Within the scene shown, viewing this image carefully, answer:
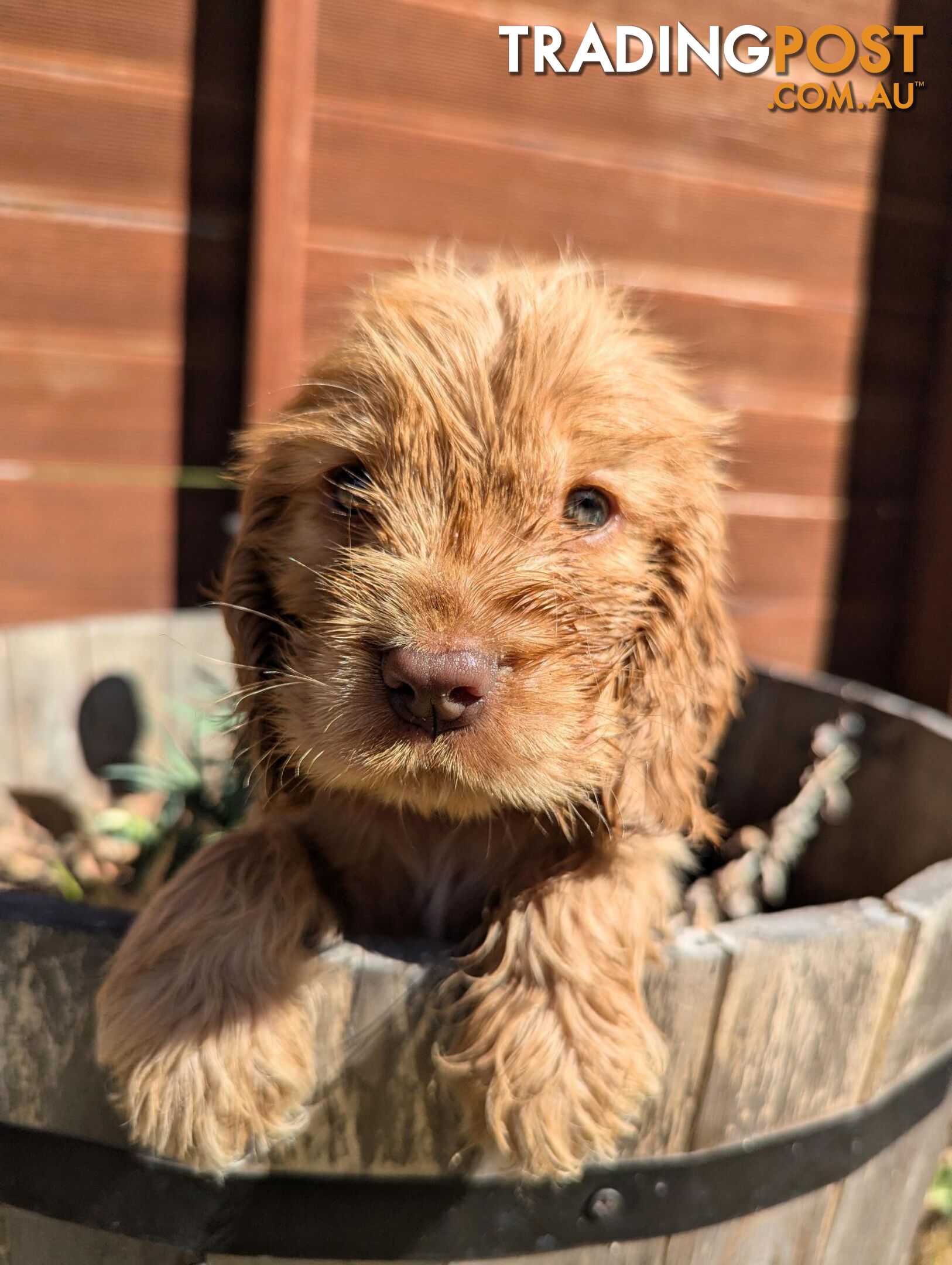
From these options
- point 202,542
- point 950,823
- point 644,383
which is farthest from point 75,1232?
point 202,542

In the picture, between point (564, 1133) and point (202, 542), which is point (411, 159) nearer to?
point (202, 542)

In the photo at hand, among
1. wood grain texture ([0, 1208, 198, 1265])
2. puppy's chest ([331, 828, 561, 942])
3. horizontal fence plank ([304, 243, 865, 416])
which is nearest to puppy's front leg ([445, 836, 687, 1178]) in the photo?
puppy's chest ([331, 828, 561, 942])

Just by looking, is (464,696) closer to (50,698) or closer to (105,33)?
(50,698)

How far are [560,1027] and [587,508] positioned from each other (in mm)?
731

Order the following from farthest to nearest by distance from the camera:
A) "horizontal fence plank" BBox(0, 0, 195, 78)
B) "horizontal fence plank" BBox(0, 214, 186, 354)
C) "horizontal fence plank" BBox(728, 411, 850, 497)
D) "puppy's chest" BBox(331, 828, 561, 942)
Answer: "horizontal fence plank" BBox(728, 411, 850, 497) → "horizontal fence plank" BBox(0, 214, 186, 354) → "horizontal fence plank" BBox(0, 0, 195, 78) → "puppy's chest" BBox(331, 828, 561, 942)

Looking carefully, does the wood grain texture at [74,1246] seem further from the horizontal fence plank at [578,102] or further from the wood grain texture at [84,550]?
the horizontal fence plank at [578,102]

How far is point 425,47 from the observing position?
3.26m

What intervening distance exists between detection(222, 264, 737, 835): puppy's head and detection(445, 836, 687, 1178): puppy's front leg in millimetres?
161

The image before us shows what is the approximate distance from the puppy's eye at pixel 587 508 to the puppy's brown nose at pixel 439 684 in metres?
0.32

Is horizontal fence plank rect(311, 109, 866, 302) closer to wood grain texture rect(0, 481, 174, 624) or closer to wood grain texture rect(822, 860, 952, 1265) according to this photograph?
wood grain texture rect(0, 481, 174, 624)

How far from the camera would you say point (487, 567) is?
4.15ft

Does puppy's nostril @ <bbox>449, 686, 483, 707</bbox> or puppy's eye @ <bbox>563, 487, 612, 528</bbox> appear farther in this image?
puppy's eye @ <bbox>563, 487, 612, 528</bbox>

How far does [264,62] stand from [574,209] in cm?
118

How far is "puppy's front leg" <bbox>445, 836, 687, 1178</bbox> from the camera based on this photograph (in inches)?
49.8
